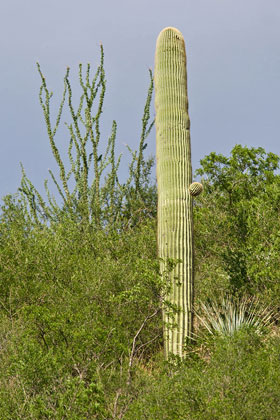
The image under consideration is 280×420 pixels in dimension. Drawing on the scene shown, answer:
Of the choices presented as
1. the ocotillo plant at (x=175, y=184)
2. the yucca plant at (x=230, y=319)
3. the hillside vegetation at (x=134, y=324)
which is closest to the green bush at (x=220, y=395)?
the hillside vegetation at (x=134, y=324)

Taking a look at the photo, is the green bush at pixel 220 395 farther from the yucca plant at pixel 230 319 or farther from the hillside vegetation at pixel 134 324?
the yucca plant at pixel 230 319

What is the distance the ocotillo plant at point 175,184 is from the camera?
314 inches

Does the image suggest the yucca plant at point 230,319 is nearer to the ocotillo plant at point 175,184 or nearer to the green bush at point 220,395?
the ocotillo plant at point 175,184

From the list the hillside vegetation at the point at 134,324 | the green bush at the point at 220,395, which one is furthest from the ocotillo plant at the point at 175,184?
the green bush at the point at 220,395

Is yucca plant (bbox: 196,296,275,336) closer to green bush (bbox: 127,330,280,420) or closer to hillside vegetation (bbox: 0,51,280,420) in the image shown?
A: hillside vegetation (bbox: 0,51,280,420)

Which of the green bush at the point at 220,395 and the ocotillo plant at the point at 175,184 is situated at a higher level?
the ocotillo plant at the point at 175,184

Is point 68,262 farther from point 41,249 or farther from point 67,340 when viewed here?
point 67,340

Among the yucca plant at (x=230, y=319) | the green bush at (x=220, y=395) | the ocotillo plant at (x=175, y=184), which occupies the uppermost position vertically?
the ocotillo plant at (x=175, y=184)

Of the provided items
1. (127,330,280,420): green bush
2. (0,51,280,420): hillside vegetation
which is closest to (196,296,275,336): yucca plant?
(0,51,280,420): hillside vegetation

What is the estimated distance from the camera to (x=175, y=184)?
8508 mm

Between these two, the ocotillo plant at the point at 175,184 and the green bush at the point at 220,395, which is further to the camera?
the ocotillo plant at the point at 175,184

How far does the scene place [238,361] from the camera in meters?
5.52

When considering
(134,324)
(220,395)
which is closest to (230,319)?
(134,324)

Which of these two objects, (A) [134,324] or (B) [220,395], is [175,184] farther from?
(B) [220,395]
